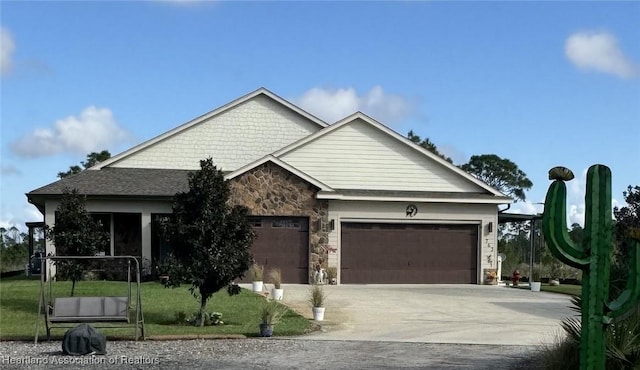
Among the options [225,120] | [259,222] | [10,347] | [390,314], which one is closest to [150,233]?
[259,222]

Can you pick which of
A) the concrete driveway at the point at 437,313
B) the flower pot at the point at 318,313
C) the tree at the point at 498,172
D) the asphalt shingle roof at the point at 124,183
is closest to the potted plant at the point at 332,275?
the concrete driveway at the point at 437,313

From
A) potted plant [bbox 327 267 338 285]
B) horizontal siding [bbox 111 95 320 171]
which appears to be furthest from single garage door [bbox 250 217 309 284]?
horizontal siding [bbox 111 95 320 171]

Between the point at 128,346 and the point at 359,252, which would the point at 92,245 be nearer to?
the point at 128,346

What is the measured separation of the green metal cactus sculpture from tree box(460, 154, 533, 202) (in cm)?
Result: 5907

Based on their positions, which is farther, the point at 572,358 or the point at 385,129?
the point at 385,129

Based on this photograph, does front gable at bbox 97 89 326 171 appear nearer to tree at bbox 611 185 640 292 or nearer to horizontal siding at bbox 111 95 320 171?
horizontal siding at bbox 111 95 320 171

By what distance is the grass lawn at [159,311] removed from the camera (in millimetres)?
12617

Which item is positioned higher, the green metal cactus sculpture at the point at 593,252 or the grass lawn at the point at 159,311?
the green metal cactus sculpture at the point at 593,252

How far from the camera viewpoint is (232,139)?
2831 cm

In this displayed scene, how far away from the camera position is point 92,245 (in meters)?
16.9

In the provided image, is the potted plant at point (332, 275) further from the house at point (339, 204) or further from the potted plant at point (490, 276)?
the potted plant at point (490, 276)

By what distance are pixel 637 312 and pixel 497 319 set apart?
22.2 ft

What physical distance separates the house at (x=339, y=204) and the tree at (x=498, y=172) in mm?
39332

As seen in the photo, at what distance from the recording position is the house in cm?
2441
